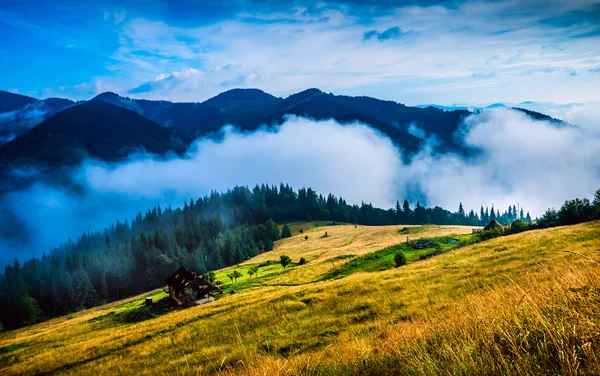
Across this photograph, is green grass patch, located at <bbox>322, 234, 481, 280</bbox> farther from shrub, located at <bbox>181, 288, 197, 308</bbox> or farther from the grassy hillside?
shrub, located at <bbox>181, 288, 197, 308</bbox>

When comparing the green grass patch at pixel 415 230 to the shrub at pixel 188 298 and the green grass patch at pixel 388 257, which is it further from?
the shrub at pixel 188 298

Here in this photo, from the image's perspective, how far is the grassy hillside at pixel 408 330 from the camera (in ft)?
15.9

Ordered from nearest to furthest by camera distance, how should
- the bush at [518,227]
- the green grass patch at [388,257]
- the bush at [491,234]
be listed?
the green grass patch at [388,257], the bush at [491,234], the bush at [518,227]

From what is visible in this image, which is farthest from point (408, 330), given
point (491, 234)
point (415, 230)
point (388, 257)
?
point (415, 230)

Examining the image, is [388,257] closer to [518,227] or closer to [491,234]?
[491,234]

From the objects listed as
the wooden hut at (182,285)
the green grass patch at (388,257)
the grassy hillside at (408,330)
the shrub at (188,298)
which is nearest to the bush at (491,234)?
the green grass patch at (388,257)

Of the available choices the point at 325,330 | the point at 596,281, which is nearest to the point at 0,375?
the point at 325,330

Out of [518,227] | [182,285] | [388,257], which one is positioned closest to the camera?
[388,257]

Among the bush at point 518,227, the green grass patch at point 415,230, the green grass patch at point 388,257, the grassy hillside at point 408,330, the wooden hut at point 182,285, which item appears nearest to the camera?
the grassy hillside at point 408,330

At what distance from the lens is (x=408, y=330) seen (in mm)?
8281

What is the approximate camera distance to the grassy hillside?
191 inches

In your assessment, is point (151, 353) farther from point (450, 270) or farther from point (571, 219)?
point (571, 219)

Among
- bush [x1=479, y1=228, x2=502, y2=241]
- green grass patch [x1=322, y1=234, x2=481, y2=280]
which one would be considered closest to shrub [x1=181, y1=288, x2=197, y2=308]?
green grass patch [x1=322, y1=234, x2=481, y2=280]

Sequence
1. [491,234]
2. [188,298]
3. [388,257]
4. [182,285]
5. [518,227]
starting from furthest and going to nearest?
[518,227]
[182,285]
[491,234]
[188,298]
[388,257]
